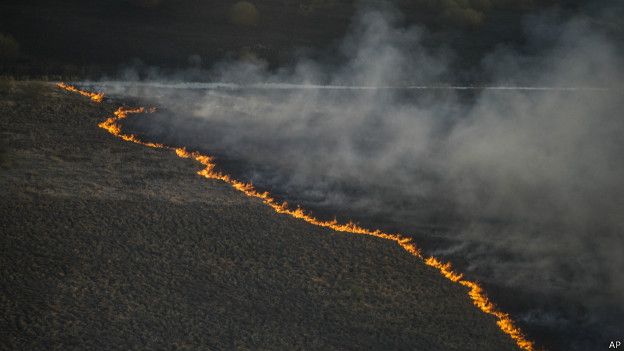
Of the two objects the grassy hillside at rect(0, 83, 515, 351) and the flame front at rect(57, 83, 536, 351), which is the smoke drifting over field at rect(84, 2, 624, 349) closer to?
the flame front at rect(57, 83, 536, 351)

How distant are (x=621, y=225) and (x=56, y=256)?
6.13m

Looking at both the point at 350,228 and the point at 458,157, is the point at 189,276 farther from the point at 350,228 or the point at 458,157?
the point at 458,157

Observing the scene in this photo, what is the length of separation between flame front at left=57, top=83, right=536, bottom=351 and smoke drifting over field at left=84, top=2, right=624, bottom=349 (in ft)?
0.66

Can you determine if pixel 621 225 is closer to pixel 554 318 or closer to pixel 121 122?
pixel 554 318

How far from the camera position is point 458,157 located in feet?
30.8

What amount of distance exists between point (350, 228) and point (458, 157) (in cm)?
308

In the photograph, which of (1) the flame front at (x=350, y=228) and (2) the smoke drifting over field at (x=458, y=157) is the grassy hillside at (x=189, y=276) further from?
(2) the smoke drifting over field at (x=458, y=157)

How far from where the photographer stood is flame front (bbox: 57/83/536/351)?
5.53 meters

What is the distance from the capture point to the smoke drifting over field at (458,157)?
653cm

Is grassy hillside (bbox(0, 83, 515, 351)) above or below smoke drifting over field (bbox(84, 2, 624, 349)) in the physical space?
below

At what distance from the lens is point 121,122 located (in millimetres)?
9602

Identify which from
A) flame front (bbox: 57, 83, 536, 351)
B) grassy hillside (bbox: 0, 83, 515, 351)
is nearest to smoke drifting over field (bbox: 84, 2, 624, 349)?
flame front (bbox: 57, 83, 536, 351)

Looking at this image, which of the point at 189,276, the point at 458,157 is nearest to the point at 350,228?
the point at 189,276

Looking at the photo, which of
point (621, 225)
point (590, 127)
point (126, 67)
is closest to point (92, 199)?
point (621, 225)
